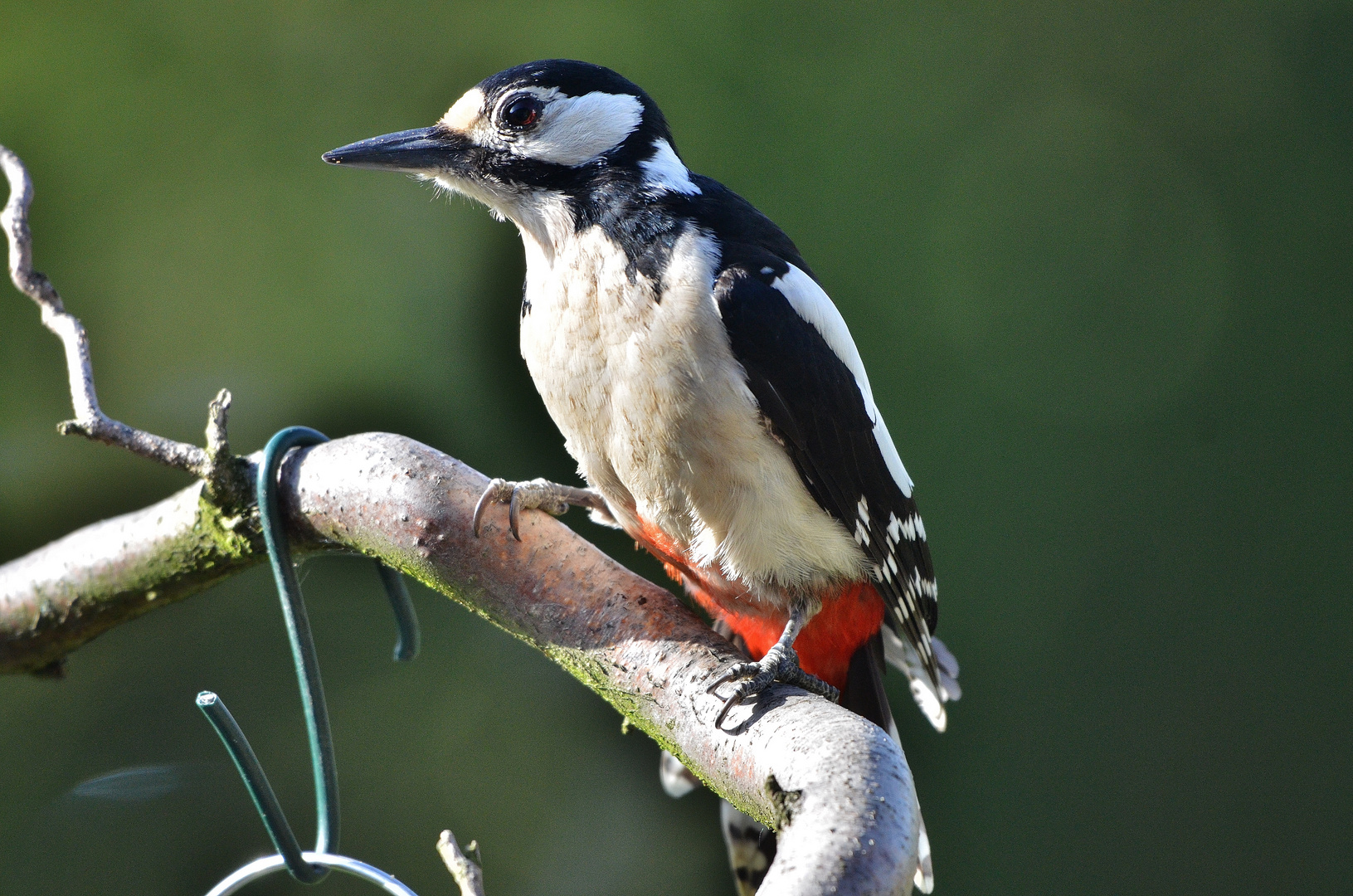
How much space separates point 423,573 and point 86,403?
15.2 inches

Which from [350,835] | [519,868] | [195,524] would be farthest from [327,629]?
[195,524]

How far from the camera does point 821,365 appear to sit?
4.23ft

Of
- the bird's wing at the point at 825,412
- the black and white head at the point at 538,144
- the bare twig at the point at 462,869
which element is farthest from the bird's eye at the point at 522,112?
the bare twig at the point at 462,869

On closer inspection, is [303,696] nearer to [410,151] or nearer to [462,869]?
[462,869]

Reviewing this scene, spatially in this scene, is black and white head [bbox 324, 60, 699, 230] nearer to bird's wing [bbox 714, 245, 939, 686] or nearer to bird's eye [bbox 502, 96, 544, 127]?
bird's eye [bbox 502, 96, 544, 127]

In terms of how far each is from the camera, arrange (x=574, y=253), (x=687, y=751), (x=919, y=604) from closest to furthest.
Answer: (x=687, y=751) < (x=574, y=253) < (x=919, y=604)

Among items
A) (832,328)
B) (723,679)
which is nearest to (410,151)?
(832,328)

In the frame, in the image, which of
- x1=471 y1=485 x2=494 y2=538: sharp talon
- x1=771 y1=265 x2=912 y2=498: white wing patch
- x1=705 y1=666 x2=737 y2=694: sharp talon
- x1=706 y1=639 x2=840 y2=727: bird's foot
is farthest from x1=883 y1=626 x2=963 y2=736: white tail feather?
x1=471 y1=485 x2=494 y2=538: sharp talon

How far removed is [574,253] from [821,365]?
1.03 feet

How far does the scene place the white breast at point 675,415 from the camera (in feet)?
3.85

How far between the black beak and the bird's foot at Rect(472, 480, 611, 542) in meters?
0.39

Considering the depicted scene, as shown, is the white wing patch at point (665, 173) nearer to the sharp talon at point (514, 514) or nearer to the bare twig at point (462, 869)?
the sharp talon at point (514, 514)

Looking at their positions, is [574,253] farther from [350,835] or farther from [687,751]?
[350,835]

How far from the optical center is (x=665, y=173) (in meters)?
1.32
